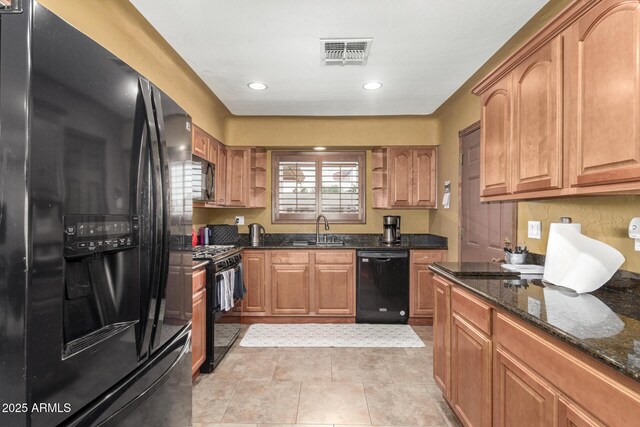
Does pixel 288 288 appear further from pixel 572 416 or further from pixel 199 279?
pixel 572 416

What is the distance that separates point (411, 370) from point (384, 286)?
115 centimetres

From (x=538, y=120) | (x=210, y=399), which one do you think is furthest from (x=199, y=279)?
(x=538, y=120)

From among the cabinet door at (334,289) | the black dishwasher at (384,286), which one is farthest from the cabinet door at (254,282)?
the black dishwasher at (384,286)

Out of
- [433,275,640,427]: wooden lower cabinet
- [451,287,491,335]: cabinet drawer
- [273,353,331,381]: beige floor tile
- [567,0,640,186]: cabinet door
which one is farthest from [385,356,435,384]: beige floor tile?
[567,0,640,186]: cabinet door

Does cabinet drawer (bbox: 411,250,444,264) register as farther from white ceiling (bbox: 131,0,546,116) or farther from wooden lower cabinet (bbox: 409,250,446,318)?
white ceiling (bbox: 131,0,546,116)

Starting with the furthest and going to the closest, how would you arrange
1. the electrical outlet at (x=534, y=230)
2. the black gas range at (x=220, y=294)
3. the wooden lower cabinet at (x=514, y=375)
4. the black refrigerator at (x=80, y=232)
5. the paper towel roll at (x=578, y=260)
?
the black gas range at (x=220, y=294), the electrical outlet at (x=534, y=230), the paper towel roll at (x=578, y=260), the wooden lower cabinet at (x=514, y=375), the black refrigerator at (x=80, y=232)

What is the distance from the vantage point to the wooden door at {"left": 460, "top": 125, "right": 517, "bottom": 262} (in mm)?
2564

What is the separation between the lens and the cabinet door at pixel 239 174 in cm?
397

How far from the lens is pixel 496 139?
210 cm

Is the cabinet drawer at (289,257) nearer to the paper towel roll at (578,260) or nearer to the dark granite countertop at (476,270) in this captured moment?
the dark granite countertop at (476,270)

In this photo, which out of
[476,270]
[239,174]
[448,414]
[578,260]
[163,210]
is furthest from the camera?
[239,174]

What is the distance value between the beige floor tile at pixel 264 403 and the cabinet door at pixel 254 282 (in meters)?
1.33

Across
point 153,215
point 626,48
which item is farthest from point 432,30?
point 153,215

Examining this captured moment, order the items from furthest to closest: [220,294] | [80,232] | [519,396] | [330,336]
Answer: [330,336] → [220,294] → [519,396] → [80,232]
